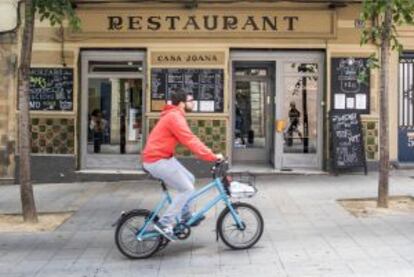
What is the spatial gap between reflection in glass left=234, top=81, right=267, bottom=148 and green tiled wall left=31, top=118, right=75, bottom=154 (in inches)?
145

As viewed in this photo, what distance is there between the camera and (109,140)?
1571cm

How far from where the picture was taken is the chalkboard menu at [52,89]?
49.8ft

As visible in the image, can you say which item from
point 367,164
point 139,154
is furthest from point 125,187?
point 367,164

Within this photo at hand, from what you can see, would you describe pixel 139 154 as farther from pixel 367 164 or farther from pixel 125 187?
pixel 367 164

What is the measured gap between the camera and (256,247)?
337 inches

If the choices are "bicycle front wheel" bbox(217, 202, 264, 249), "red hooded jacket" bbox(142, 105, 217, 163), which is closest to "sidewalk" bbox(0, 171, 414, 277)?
"bicycle front wheel" bbox(217, 202, 264, 249)

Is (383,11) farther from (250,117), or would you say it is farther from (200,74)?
(250,117)

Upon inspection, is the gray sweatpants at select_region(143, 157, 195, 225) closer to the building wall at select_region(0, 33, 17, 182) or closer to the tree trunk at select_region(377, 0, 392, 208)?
the tree trunk at select_region(377, 0, 392, 208)

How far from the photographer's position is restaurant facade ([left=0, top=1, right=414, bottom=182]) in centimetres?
1501

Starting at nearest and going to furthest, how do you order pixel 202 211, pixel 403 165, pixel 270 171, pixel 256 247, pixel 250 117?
1. pixel 202 211
2. pixel 256 247
3. pixel 270 171
4. pixel 403 165
5. pixel 250 117

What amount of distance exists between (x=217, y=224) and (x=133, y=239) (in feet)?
3.17

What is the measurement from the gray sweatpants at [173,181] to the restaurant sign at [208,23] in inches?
287

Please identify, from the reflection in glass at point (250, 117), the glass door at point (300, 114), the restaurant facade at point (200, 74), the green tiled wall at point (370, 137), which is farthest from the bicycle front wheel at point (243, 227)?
the reflection in glass at point (250, 117)

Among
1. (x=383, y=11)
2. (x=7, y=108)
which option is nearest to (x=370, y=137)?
(x=383, y=11)
